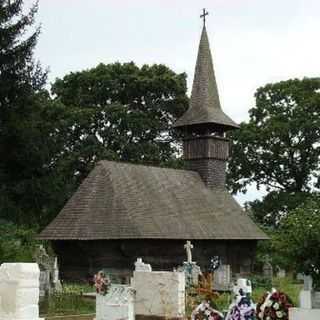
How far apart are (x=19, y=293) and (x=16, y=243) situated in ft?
46.8

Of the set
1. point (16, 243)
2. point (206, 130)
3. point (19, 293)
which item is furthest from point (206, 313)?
point (206, 130)

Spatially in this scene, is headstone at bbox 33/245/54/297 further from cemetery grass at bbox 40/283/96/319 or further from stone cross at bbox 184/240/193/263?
stone cross at bbox 184/240/193/263

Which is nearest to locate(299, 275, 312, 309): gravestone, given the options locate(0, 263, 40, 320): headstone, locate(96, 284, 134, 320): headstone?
locate(0, 263, 40, 320): headstone

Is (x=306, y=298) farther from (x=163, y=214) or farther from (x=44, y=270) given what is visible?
(x=163, y=214)

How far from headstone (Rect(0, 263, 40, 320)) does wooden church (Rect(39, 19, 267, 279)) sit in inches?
618

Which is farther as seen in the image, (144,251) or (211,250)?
(211,250)

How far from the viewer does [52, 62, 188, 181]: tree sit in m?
43.0

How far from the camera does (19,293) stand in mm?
Answer: 9234

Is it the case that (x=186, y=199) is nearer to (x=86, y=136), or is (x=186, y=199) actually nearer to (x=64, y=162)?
(x=64, y=162)

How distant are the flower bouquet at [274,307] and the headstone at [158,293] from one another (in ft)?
15.6

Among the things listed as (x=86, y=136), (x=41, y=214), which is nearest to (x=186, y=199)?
(x=41, y=214)

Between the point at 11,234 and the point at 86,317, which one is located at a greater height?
the point at 11,234

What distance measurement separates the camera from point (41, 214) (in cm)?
Result: 3291

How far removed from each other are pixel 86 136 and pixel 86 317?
26.1 meters
